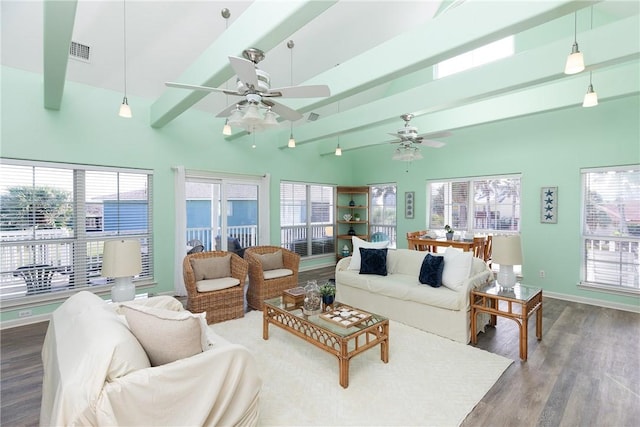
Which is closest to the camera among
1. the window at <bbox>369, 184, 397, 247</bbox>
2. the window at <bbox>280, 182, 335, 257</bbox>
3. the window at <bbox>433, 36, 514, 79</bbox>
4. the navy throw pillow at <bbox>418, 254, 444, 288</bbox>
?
the navy throw pillow at <bbox>418, 254, 444, 288</bbox>

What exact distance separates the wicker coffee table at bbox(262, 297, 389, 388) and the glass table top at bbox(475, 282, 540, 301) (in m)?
1.29

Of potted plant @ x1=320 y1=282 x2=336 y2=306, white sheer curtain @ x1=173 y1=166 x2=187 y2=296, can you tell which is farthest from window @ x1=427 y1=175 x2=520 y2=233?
white sheer curtain @ x1=173 y1=166 x2=187 y2=296

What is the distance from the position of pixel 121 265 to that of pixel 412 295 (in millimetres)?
3204

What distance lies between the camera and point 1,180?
144 inches

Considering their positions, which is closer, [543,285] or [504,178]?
[543,285]

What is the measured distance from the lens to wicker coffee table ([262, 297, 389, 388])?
2.44m

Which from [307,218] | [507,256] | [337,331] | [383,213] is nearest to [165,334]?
[337,331]

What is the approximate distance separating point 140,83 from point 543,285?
722 centimetres

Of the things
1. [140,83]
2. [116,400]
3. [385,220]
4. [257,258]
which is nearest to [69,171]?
Result: [140,83]

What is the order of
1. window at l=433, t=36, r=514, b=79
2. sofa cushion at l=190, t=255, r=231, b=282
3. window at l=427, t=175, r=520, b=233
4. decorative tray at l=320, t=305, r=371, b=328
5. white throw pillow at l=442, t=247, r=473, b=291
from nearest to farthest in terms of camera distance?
decorative tray at l=320, t=305, r=371, b=328
white throw pillow at l=442, t=247, r=473, b=291
sofa cushion at l=190, t=255, r=231, b=282
window at l=433, t=36, r=514, b=79
window at l=427, t=175, r=520, b=233

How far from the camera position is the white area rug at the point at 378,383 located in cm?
212

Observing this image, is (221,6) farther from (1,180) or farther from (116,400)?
(116,400)

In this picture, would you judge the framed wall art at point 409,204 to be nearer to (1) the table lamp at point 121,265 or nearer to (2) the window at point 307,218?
(2) the window at point 307,218

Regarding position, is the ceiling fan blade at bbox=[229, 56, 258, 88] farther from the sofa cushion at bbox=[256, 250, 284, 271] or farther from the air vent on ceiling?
the sofa cushion at bbox=[256, 250, 284, 271]
